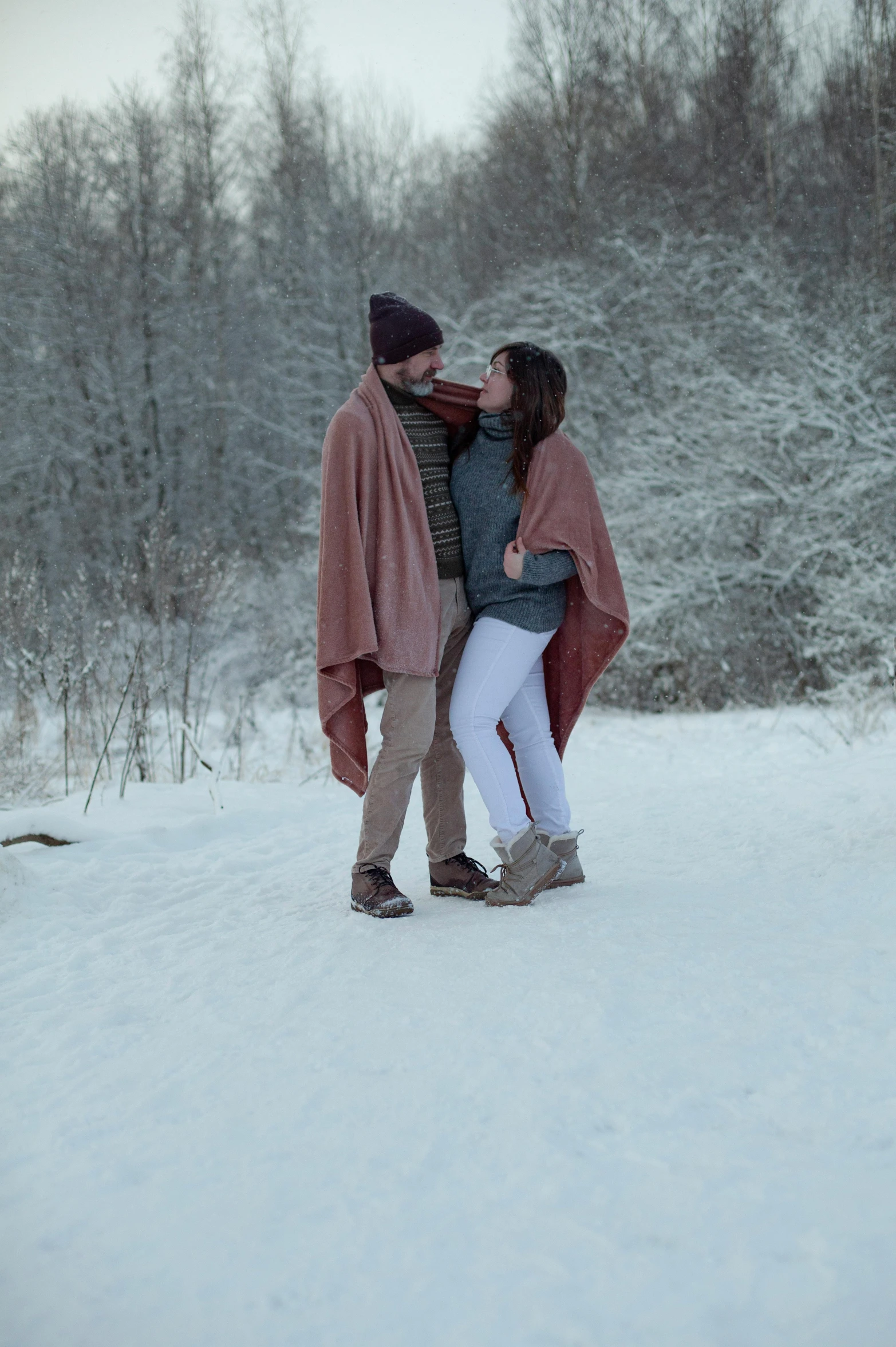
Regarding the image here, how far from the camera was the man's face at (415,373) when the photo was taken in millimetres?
3248

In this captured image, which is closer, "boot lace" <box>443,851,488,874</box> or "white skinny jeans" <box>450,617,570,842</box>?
"white skinny jeans" <box>450,617,570,842</box>

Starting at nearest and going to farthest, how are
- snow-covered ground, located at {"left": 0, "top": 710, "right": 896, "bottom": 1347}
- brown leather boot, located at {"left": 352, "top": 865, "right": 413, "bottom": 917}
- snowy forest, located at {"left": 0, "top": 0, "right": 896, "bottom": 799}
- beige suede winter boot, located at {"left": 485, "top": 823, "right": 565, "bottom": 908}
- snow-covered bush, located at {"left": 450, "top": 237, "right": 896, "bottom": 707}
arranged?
snow-covered ground, located at {"left": 0, "top": 710, "right": 896, "bottom": 1347} → brown leather boot, located at {"left": 352, "top": 865, "right": 413, "bottom": 917} → beige suede winter boot, located at {"left": 485, "top": 823, "right": 565, "bottom": 908} → snow-covered bush, located at {"left": 450, "top": 237, "right": 896, "bottom": 707} → snowy forest, located at {"left": 0, "top": 0, "right": 896, "bottom": 799}

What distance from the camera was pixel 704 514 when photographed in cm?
1134

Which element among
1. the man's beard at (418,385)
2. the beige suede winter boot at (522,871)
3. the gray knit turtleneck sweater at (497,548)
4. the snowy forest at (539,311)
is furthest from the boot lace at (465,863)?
the snowy forest at (539,311)

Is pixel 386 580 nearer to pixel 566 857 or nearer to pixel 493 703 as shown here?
pixel 493 703

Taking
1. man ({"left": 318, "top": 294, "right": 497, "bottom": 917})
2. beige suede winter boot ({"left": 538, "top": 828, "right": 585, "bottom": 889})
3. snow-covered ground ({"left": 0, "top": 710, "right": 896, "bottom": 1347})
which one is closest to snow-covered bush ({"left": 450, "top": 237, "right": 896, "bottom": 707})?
beige suede winter boot ({"left": 538, "top": 828, "right": 585, "bottom": 889})

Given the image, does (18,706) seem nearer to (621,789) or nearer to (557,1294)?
(621,789)

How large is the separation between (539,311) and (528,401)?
12121 mm

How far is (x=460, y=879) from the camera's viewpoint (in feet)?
11.2

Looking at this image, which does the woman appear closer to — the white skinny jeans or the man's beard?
the white skinny jeans

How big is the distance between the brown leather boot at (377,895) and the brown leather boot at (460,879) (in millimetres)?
319

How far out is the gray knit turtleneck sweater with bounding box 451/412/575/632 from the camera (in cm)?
321

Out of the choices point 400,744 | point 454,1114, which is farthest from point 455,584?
point 454,1114

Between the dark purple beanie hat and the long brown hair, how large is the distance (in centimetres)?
22
